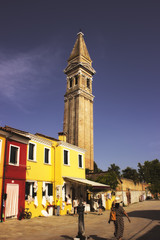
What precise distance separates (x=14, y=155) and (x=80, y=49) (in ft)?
148

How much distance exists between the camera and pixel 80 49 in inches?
2153

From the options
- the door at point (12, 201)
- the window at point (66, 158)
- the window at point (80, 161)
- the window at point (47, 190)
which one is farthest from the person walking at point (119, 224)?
the window at point (80, 161)

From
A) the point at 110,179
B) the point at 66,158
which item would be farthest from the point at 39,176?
the point at 110,179

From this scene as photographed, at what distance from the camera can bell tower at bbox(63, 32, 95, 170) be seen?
45875mm

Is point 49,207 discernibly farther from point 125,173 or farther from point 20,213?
point 125,173

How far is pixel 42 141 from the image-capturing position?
18328mm

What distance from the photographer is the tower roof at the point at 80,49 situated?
5449 cm

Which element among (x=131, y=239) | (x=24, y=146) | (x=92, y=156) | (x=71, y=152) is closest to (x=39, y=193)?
(x=24, y=146)

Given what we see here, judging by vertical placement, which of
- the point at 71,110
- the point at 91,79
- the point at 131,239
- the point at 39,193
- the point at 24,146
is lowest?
the point at 131,239

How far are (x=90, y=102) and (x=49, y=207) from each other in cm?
3667

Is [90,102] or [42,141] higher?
[90,102]

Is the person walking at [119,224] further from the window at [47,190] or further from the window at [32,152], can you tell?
the window at [47,190]

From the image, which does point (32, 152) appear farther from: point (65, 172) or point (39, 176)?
point (65, 172)

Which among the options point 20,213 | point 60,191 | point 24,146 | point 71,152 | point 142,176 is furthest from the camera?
point 142,176
